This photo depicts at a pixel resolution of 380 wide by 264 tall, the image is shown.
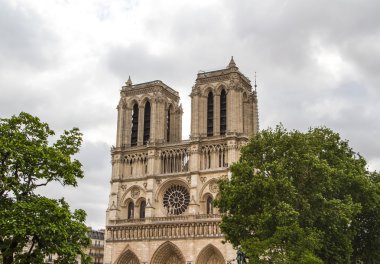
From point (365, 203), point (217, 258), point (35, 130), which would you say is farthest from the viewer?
point (217, 258)

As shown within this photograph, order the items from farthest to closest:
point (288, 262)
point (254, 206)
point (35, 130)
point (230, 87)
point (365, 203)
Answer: point (230, 87)
point (365, 203)
point (254, 206)
point (288, 262)
point (35, 130)

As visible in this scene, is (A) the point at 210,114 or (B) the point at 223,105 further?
(A) the point at 210,114

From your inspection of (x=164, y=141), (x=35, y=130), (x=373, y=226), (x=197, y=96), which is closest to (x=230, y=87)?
(x=197, y=96)

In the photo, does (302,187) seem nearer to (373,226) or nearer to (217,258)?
(373,226)

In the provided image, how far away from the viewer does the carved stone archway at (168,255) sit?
55056 millimetres

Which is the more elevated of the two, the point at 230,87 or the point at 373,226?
the point at 230,87

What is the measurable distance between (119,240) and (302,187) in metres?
30.9

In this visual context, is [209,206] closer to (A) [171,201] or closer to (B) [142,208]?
(A) [171,201]

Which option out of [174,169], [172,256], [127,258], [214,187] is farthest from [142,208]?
[214,187]

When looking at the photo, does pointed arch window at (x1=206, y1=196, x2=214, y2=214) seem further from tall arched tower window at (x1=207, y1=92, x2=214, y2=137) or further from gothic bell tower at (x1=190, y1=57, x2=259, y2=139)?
tall arched tower window at (x1=207, y1=92, x2=214, y2=137)

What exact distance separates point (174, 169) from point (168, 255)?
8999mm

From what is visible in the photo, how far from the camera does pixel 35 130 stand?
22.9m

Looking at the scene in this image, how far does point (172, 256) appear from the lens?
56250 millimetres

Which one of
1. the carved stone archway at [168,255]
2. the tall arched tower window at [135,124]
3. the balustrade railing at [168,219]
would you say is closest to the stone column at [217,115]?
the balustrade railing at [168,219]
